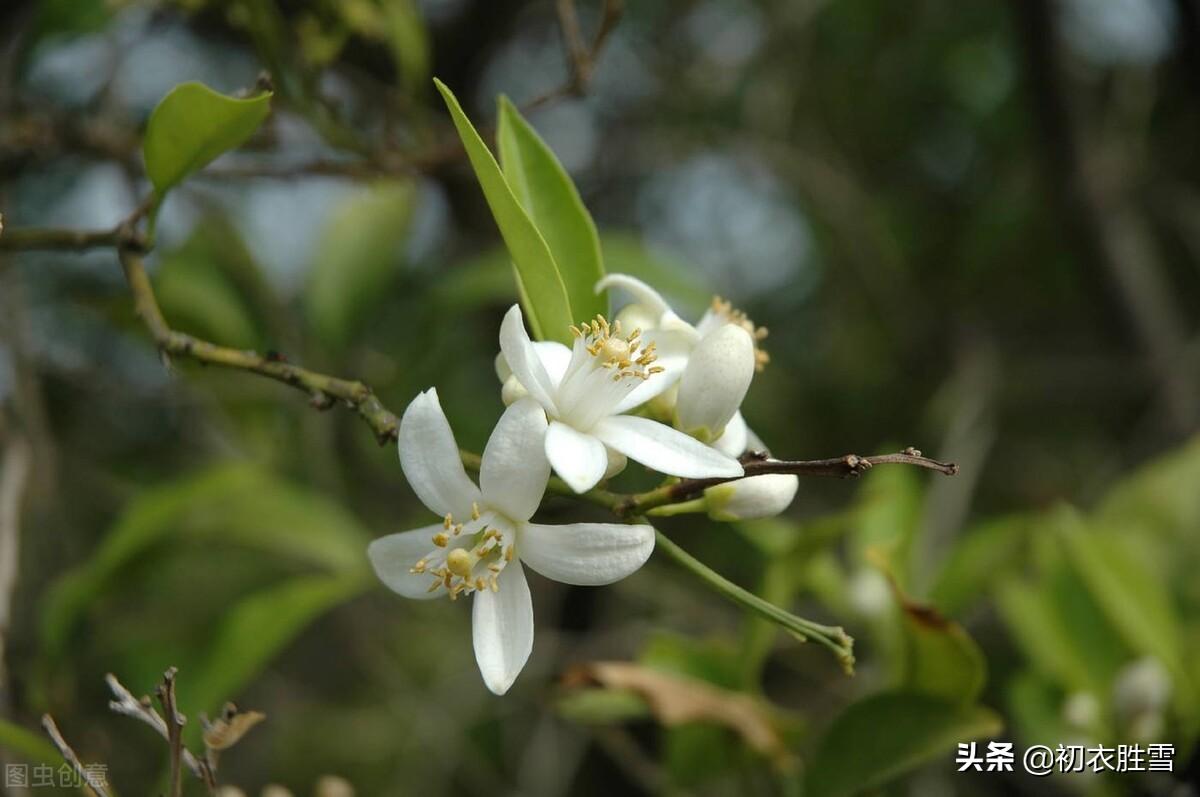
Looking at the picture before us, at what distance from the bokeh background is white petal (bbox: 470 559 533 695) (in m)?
0.33

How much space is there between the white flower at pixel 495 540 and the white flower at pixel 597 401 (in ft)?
0.08

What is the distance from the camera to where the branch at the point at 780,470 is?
0.59 m

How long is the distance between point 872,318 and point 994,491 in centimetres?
48

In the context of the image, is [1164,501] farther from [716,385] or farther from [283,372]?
[283,372]

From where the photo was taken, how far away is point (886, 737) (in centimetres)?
94

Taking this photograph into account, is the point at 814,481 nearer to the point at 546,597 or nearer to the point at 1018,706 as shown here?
the point at 546,597

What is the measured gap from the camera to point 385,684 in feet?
5.31

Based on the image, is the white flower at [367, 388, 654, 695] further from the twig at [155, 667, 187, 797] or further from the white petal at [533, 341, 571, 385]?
the twig at [155, 667, 187, 797]

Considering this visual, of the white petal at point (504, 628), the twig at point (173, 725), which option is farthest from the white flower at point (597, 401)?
the twig at point (173, 725)

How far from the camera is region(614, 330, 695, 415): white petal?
2.26ft

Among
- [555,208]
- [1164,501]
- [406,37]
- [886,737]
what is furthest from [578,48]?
[1164,501]

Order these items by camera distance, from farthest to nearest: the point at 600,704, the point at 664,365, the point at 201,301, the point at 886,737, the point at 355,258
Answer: the point at 355,258, the point at 201,301, the point at 600,704, the point at 886,737, the point at 664,365

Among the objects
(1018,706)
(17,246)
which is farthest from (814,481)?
(17,246)

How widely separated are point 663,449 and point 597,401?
6 centimetres
